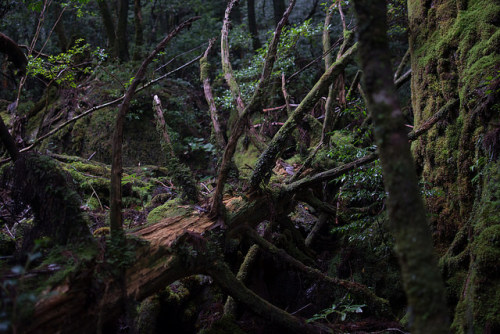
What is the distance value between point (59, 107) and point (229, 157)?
7.81m

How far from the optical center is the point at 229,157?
13.3 ft

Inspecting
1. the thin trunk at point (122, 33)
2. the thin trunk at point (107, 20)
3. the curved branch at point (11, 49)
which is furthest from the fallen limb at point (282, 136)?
the thin trunk at point (107, 20)

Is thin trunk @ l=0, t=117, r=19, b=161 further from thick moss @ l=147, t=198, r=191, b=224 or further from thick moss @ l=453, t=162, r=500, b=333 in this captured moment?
thick moss @ l=453, t=162, r=500, b=333

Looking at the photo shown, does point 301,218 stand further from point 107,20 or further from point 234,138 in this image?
point 107,20

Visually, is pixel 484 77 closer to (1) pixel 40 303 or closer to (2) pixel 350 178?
(2) pixel 350 178

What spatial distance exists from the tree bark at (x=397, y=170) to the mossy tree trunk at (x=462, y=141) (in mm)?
1737

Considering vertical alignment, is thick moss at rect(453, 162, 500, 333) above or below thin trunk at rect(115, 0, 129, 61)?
below

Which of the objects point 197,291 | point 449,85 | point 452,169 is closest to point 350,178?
point 452,169

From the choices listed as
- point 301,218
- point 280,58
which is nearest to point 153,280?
point 301,218

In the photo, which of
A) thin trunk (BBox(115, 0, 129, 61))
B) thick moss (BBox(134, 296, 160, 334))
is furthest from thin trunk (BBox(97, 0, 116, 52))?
thick moss (BBox(134, 296, 160, 334))

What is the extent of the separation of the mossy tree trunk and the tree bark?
1737 mm

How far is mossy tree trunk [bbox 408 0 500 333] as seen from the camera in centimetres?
312

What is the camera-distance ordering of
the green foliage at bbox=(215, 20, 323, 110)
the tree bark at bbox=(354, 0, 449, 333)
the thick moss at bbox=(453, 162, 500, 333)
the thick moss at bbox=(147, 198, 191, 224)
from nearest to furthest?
the tree bark at bbox=(354, 0, 449, 333) < the thick moss at bbox=(453, 162, 500, 333) < the thick moss at bbox=(147, 198, 191, 224) < the green foliage at bbox=(215, 20, 323, 110)

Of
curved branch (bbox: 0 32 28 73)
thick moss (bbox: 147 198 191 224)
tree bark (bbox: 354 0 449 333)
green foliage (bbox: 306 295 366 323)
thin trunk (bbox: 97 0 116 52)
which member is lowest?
green foliage (bbox: 306 295 366 323)
